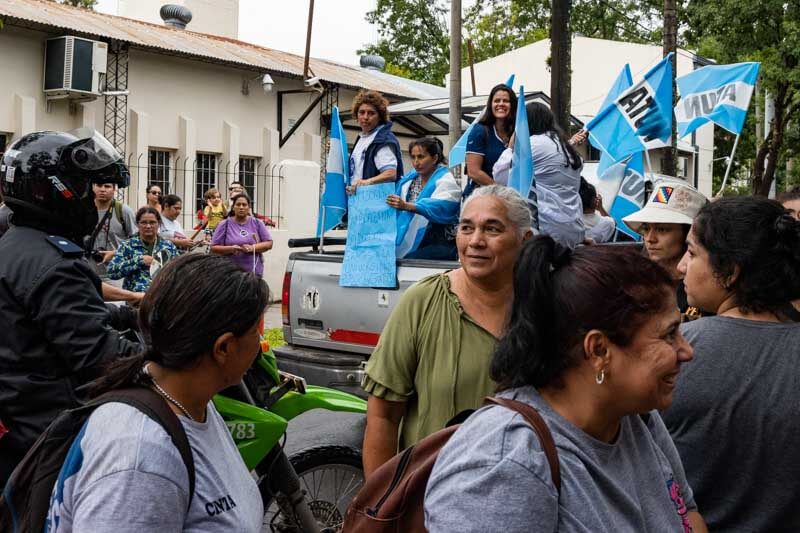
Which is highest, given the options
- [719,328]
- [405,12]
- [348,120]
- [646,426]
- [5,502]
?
[405,12]

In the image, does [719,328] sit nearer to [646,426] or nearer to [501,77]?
[646,426]

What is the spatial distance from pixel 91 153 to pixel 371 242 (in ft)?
12.8

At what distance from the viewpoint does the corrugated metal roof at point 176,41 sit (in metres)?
16.4

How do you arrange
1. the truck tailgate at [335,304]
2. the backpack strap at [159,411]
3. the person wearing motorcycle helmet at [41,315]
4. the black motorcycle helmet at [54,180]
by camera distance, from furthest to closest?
the truck tailgate at [335,304], the black motorcycle helmet at [54,180], the person wearing motorcycle helmet at [41,315], the backpack strap at [159,411]

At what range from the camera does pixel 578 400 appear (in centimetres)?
204

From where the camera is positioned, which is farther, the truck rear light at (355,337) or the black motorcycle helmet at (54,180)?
the truck rear light at (355,337)

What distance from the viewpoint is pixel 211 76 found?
1944 centimetres

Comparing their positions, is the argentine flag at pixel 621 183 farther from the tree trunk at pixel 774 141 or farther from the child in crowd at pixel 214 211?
the tree trunk at pixel 774 141

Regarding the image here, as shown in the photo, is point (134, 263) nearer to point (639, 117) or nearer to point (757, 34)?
point (639, 117)

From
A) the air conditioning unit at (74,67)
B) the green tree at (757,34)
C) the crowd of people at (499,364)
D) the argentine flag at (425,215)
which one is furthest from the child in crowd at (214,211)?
the green tree at (757,34)

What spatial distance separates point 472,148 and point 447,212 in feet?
1.74

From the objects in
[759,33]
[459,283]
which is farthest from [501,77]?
[459,283]

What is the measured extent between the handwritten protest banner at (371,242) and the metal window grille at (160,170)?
11.2m

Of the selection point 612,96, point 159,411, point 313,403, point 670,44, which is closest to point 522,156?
point 313,403
